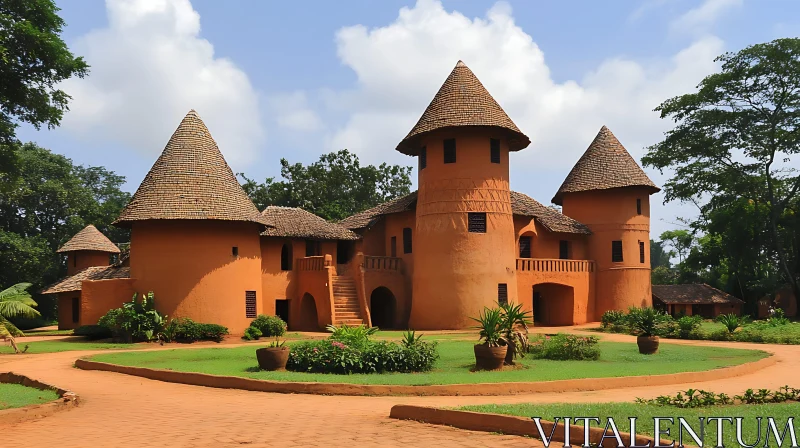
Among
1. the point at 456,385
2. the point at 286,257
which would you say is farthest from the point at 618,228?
the point at 456,385

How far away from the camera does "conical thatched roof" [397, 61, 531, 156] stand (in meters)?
29.3

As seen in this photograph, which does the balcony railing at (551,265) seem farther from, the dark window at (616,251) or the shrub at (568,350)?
the shrub at (568,350)

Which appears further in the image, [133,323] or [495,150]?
[495,150]

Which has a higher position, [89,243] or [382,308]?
[89,243]

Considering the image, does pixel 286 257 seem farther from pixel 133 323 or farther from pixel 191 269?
pixel 133 323

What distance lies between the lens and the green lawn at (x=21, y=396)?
1024 centimetres

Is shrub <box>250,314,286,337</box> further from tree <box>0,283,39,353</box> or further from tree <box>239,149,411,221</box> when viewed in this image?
tree <box>239,149,411,221</box>

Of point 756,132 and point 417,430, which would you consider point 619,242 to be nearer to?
point 756,132

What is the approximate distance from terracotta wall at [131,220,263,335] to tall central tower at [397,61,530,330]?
8.26 metres

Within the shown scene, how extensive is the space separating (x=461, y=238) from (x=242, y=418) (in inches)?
818

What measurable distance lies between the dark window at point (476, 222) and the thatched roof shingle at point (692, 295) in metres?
14.9

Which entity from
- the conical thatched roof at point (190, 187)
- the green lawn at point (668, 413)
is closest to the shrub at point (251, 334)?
the conical thatched roof at point (190, 187)

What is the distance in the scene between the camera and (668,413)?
8156 millimetres

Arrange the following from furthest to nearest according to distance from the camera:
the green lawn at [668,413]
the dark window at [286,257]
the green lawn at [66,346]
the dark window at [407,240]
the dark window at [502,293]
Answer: the dark window at [407,240] → the dark window at [286,257] → the dark window at [502,293] → the green lawn at [66,346] → the green lawn at [668,413]
